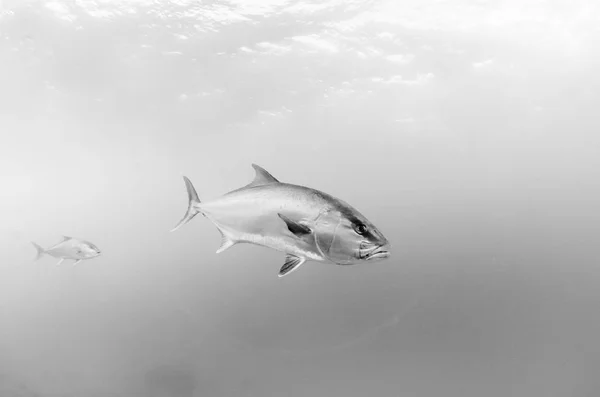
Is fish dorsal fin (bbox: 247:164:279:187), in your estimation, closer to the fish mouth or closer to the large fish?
the large fish

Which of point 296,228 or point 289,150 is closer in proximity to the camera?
point 296,228

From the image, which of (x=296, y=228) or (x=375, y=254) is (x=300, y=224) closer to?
(x=296, y=228)

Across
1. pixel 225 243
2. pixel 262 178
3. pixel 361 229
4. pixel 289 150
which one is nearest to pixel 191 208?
pixel 225 243

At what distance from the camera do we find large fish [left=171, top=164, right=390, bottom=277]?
3.36 ft

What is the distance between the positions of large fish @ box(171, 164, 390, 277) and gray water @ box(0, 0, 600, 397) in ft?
16.4

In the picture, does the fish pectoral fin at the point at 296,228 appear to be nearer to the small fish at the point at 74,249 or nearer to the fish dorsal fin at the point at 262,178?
the fish dorsal fin at the point at 262,178

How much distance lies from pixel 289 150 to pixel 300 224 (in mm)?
55030

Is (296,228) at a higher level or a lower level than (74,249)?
lower

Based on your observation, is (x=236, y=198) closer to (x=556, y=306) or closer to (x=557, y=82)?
(x=557, y=82)

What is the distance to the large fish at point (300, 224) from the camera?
1023 millimetres

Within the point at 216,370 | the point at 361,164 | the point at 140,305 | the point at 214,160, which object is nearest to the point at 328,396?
the point at 216,370

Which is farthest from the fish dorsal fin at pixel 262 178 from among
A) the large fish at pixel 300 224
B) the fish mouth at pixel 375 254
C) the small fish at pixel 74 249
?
the small fish at pixel 74 249

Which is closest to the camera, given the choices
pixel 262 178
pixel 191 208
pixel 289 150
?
pixel 262 178

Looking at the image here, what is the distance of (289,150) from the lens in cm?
5547
